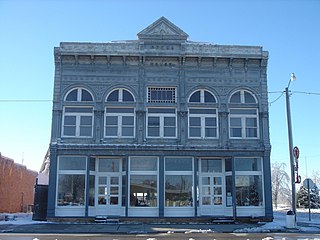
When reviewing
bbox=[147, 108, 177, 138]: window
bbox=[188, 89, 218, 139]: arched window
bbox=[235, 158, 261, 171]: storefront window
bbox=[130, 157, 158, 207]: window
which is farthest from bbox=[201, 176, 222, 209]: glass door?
bbox=[147, 108, 177, 138]: window

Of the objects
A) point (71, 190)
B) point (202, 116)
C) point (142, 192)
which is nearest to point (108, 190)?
point (142, 192)

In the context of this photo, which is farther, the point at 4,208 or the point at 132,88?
the point at 4,208

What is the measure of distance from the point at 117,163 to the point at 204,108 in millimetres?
6678

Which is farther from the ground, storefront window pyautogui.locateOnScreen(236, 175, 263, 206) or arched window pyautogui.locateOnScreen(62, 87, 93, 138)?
arched window pyautogui.locateOnScreen(62, 87, 93, 138)

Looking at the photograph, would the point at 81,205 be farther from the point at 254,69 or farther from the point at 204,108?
the point at 254,69

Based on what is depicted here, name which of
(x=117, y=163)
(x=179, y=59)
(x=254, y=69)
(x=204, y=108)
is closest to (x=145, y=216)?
(x=117, y=163)

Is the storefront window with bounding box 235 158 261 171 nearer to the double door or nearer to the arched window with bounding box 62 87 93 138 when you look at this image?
the double door

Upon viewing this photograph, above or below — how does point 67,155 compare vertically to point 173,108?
below

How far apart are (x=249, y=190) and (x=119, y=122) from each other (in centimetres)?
938

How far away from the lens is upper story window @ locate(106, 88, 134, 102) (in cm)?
2612

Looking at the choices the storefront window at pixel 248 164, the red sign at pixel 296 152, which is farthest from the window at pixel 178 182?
the red sign at pixel 296 152

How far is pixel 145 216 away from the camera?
24969 mm

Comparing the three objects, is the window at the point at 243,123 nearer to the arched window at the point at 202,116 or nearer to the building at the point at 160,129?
the building at the point at 160,129

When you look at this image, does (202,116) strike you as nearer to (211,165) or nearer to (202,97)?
(202,97)
